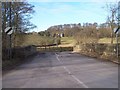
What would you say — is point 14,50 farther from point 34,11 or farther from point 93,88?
point 93,88

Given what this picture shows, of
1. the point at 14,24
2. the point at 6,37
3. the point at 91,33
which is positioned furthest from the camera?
the point at 91,33

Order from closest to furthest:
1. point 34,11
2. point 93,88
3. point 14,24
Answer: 1. point 93,88
2. point 14,24
3. point 34,11

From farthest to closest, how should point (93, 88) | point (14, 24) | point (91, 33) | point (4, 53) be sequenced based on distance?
point (91, 33) → point (14, 24) → point (4, 53) → point (93, 88)

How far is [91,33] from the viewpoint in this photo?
74562 millimetres

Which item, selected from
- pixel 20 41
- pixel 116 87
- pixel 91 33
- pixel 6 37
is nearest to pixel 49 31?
pixel 91 33

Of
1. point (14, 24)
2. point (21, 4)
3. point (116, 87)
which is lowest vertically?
point (116, 87)

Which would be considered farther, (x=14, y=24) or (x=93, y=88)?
(x=14, y=24)

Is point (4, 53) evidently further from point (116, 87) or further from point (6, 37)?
point (116, 87)

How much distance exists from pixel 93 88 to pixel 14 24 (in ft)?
94.1

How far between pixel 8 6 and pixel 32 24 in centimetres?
704

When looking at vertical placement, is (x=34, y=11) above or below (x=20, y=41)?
above

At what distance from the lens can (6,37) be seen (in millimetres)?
36281

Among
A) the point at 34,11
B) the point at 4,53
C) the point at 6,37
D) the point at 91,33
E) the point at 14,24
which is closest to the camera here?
the point at 4,53

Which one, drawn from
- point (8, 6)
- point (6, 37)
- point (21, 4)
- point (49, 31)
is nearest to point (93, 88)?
point (6, 37)
